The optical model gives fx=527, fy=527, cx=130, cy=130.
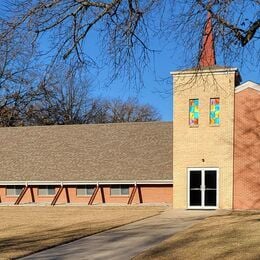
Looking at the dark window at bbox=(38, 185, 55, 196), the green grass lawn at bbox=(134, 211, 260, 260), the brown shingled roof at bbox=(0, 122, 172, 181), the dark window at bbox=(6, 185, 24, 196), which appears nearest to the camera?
the green grass lawn at bbox=(134, 211, 260, 260)

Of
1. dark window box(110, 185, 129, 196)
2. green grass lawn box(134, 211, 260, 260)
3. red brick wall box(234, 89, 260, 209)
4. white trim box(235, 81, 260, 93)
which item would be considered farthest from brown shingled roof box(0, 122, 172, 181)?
green grass lawn box(134, 211, 260, 260)

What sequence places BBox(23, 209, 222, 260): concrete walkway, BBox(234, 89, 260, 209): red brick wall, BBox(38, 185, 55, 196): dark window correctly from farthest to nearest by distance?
BBox(38, 185, 55, 196): dark window, BBox(234, 89, 260, 209): red brick wall, BBox(23, 209, 222, 260): concrete walkway

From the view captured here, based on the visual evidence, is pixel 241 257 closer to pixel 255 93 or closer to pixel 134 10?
pixel 134 10

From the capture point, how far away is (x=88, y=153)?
3722 centimetres

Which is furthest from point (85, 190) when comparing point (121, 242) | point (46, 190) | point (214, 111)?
point (121, 242)

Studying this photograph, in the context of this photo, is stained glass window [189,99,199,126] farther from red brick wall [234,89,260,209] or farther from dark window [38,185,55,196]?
dark window [38,185,55,196]

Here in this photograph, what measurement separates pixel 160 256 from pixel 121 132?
26614 mm

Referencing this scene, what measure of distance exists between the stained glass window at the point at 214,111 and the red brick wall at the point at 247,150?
1046mm

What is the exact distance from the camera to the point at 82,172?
35.3 metres

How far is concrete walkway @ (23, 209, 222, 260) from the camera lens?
12.7 meters

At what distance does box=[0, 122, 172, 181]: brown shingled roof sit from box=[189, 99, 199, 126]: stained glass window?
4925mm

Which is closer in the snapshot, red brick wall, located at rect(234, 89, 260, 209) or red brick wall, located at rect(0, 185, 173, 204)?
red brick wall, located at rect(234, 89, 260, 209)

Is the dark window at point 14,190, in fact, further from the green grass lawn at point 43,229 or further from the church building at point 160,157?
the green grass lawn at point 43,229

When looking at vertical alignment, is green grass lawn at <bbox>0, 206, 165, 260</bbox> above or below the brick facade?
below
